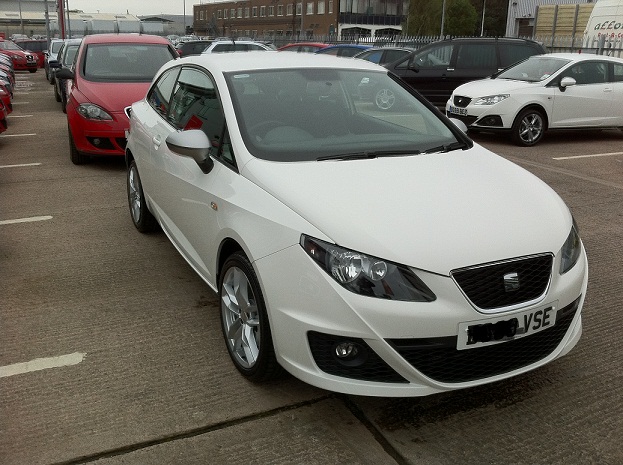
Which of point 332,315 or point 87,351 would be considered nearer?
point 332,315

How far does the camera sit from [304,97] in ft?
12.9

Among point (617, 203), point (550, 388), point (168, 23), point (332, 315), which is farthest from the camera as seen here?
point (168, 23)

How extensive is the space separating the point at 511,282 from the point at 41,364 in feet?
7.95

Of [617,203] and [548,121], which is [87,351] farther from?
[548,121]

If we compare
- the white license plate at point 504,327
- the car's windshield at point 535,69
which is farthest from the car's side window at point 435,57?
the white license plate at point 504,327

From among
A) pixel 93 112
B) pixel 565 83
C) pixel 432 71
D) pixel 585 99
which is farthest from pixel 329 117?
pixel 432 71

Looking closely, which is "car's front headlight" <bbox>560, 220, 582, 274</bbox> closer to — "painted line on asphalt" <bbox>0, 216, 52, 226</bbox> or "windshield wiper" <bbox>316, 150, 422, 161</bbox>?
"windshield wiper" <bbox>316, 150, 422, 161</bbox>

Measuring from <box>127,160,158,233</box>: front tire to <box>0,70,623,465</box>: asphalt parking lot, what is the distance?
1.52ft

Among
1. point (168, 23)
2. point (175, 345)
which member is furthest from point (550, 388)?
point (168, 23)

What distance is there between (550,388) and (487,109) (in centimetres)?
785

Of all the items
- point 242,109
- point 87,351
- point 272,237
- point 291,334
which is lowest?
point 87,351

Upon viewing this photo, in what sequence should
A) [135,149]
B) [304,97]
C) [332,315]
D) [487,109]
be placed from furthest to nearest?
[487,109], [135,149], [304,97], [332,315]

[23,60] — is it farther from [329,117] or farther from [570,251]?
[570,251]

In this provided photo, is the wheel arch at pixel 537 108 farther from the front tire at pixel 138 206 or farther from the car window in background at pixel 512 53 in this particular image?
the front tire at pixel 138 206
